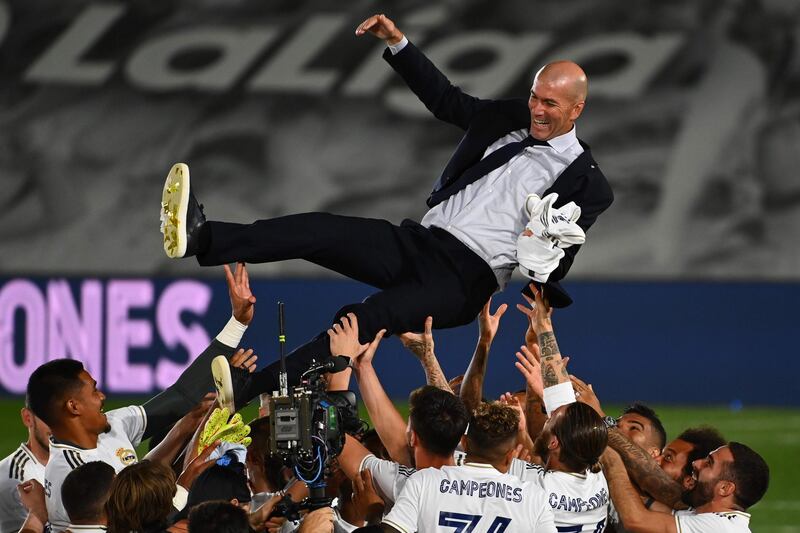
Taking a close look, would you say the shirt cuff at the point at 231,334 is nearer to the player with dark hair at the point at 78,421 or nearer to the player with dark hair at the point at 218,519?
the player with dark hair at the point at 78,421

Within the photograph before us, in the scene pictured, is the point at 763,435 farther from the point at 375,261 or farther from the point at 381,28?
the point at 381,28

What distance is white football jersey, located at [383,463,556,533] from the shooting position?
5.49 m

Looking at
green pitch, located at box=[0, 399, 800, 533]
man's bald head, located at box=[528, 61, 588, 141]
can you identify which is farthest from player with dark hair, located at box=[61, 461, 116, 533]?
green pitch, located at box=[0, 399, 800, 533]

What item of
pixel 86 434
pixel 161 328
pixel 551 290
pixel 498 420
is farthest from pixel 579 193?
pixel 161 328

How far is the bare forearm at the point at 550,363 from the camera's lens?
6.29 metres

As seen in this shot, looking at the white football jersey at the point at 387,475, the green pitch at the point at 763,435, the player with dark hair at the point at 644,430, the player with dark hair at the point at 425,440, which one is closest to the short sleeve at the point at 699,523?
the player with dark hair at the point at 644,430

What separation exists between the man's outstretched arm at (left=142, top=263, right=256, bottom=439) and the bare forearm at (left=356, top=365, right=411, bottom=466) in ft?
2.84

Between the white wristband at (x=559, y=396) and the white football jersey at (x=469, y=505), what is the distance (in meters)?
0.74

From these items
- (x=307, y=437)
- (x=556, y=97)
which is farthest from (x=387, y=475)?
(x=556, y=97)

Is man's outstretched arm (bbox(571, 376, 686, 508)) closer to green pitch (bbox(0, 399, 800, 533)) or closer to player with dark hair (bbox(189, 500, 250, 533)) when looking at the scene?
player with dark hair (bbox(189, 500, 250, 533))

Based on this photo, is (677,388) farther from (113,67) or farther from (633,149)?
(113,67)

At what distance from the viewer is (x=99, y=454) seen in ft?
20.2

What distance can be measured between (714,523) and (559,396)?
0.86 metres

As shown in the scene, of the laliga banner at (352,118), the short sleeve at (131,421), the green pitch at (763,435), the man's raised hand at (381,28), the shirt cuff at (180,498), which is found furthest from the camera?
the laliga banner at (352,118)
